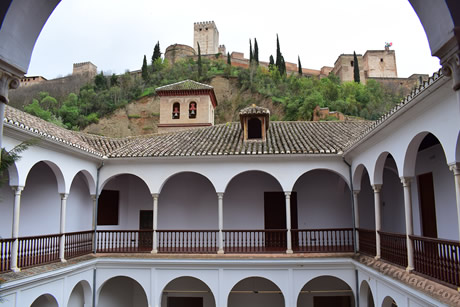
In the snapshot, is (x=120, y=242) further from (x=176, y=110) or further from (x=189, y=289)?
(x=176, y=110)

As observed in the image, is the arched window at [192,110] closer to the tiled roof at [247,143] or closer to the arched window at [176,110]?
the arched window at [176,110]

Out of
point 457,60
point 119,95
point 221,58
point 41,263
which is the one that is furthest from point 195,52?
point 457,60

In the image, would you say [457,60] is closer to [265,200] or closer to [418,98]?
[418,98]

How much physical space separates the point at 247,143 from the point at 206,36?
6066 centimetres

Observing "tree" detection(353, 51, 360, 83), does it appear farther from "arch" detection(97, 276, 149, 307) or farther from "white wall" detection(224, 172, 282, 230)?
"arch" detection(97, 276, 149, 307)

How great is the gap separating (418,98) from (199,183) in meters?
9.72

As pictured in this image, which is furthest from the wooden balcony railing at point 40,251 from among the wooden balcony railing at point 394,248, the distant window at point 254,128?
the wooden balcony railing at point 394,248

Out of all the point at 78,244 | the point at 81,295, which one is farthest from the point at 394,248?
the point at 81,295

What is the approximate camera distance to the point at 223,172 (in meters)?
13.0

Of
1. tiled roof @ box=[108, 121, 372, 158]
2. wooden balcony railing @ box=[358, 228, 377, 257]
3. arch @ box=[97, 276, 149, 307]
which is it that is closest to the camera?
wooden balcony railing @ box=[358, 228, 377, 257]

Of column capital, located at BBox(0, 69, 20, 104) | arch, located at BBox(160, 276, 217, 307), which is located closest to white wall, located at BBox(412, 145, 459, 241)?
arch, located at BBox(160, 276, 217, 307)

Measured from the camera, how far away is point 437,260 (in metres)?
7.16

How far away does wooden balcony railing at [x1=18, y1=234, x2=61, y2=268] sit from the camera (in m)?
9.66

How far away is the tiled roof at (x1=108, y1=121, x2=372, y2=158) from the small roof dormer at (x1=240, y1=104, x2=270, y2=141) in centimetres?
33
